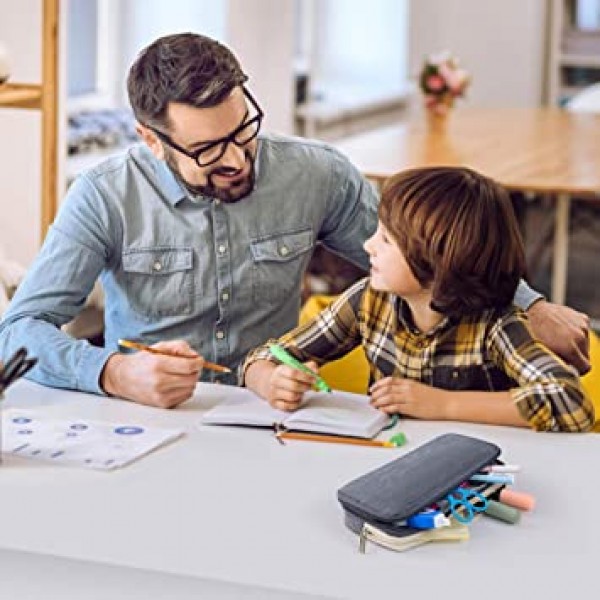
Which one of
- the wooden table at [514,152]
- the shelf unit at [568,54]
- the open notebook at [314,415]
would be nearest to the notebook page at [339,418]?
the open notebook at [314,415]

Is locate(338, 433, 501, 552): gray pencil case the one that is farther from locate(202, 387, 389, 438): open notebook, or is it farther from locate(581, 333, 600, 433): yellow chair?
locate(581, 333, 600, 433): yellow chair

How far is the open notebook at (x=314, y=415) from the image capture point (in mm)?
2113

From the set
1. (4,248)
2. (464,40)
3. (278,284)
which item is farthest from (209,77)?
(464,40)

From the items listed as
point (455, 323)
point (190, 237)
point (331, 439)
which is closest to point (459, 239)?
point (455, 323)

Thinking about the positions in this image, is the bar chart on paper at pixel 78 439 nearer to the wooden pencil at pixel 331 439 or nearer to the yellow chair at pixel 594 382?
the wooden pencil at pixel 331 439

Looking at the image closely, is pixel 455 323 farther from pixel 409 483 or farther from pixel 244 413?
pixel 409 483

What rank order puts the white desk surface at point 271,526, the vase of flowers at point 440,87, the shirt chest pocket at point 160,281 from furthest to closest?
the vase of flowers at point 440,87 < the shirt chest pocket at point 160,281 < the white desk surface at point 271,526

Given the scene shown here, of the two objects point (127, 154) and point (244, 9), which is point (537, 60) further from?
point (127, 154)

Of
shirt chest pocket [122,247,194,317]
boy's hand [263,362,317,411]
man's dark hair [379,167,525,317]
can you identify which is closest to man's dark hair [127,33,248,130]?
shirt chest pocket [122,247,194,317]

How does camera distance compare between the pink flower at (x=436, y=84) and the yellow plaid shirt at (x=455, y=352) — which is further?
the pink flower at (x=436, y=84)

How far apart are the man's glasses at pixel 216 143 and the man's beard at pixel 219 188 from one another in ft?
0.09

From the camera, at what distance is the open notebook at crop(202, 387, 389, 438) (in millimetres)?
2113

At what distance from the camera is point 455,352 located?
91.6 inches

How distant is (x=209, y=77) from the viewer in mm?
2424
